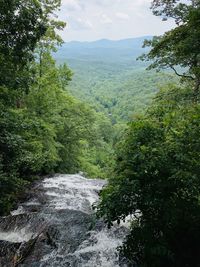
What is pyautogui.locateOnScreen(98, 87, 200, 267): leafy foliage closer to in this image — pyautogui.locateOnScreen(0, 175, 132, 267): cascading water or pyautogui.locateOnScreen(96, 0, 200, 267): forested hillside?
pyautogui.locateOnScreen(96, 0, 200, 267): forested hillside

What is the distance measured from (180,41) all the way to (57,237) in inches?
344

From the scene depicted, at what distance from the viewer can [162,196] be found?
6688 mm

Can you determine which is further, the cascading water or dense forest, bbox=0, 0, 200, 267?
the cascading water

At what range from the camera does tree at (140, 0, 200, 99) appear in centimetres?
1116

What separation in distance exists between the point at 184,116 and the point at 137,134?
54.1 inches

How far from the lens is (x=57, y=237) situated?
9.76 meters

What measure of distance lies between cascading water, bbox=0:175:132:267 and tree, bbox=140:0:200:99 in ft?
23.4

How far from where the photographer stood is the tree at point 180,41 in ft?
36.6

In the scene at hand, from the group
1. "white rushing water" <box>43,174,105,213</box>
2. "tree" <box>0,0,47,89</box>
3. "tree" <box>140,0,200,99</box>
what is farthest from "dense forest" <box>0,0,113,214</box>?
"tree" <box>140,0,200,99</box>

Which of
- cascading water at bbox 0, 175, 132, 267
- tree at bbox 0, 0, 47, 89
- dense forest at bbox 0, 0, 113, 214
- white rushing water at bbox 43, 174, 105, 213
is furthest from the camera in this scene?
white rushing water at bbox 43, 174, 105, 213

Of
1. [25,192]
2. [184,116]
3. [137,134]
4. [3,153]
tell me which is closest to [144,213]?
[137,134]

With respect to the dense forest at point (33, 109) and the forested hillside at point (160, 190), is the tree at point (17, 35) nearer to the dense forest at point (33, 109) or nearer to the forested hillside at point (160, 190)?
the dense forest at point (33, 109)

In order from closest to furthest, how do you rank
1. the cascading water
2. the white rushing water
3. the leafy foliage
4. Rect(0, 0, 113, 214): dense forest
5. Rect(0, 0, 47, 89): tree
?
1. the leafy foliage
2. the cascading water
3. Rect(0, 0, 47, 89): tree
4. Rect(0, 0, 113, 214): dense forest
5. the white rushing water

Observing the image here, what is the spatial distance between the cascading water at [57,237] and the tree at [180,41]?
7147mm
